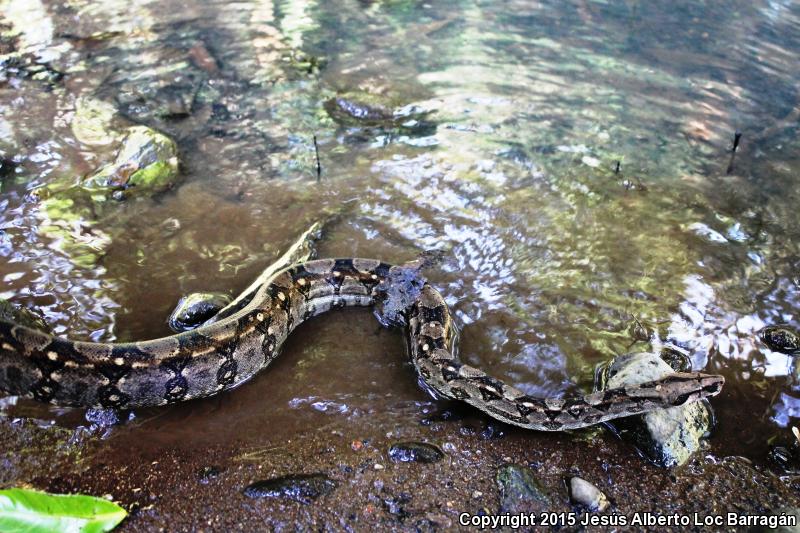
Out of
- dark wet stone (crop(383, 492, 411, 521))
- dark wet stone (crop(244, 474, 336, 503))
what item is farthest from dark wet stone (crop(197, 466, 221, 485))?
dark wet stone (crop(383, 492, 411, 521))

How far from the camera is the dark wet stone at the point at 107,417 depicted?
5160 mm

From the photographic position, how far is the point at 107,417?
520cm

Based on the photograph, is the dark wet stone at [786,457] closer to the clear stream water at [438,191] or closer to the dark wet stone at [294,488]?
the clear stream water at [438,191]

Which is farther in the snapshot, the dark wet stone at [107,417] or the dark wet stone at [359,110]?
the dark wet stone at [359,110]

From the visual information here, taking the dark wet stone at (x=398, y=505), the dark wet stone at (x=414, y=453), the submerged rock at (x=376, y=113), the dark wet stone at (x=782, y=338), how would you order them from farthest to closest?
the submerged rock at (x=376, y=113) → the dark wet stone at (x=782, y=338) → the dark wet stone at (x=414, y=453) → the dark wet stone at (x=398, y=505)

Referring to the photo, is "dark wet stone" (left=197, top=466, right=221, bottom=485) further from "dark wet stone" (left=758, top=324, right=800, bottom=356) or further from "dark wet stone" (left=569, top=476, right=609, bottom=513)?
"dark wet stone" (left=758, top=324, right=800, bottom=356)

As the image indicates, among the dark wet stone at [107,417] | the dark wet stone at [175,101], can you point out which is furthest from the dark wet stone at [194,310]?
the dark wet stone at [175,101]

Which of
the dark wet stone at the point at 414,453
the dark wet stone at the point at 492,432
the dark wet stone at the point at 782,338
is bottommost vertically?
the dark wet stone at the point at 492,432

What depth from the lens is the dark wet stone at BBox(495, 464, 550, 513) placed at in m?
4.62

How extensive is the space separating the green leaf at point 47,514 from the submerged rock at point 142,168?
17.4 ft

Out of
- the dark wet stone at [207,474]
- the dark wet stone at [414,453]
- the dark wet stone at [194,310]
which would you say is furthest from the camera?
the dark wet stone at [194,310]

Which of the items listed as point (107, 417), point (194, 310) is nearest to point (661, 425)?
point (194, 310)

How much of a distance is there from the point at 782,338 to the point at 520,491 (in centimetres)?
363

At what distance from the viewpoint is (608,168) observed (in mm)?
9281
